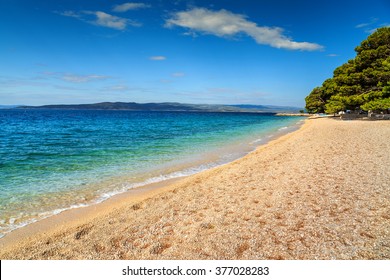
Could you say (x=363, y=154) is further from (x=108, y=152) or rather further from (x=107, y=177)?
(x=108, y=152)

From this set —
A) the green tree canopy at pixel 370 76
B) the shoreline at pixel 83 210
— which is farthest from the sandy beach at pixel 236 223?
the green tree canopy at pixel 370 76

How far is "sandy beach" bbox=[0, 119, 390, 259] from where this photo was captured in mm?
4316

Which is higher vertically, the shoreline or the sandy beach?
the sandy beach

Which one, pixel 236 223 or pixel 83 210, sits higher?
pixel 236 223

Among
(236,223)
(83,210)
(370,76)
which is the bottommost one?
(83,210)

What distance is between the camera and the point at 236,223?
535 cm

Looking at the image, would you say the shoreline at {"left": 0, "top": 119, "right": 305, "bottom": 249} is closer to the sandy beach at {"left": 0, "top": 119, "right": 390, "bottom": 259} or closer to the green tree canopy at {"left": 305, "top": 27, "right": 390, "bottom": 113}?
the sandy beach at {"left": 0, "top": 119, "right": 390, "bottom": 259}

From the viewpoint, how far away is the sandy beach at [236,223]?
4.32 meters

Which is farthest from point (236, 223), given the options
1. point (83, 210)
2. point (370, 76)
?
point (370, 76)

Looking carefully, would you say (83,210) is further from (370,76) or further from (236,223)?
(370,76)

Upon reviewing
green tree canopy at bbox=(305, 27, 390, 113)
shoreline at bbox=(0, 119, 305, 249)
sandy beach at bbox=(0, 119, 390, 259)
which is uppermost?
green tree canopy at bbox=(305, 27, 390, 113)

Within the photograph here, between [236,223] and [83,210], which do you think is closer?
[236,223]

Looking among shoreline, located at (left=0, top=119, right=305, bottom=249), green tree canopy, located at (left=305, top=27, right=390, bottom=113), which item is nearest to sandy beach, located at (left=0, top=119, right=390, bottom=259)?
shoreline, located at (left=0, top=119, right=305, bottom=249)

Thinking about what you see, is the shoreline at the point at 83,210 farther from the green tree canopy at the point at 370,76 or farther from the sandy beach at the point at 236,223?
the green tree canopy at the point at 370,76
